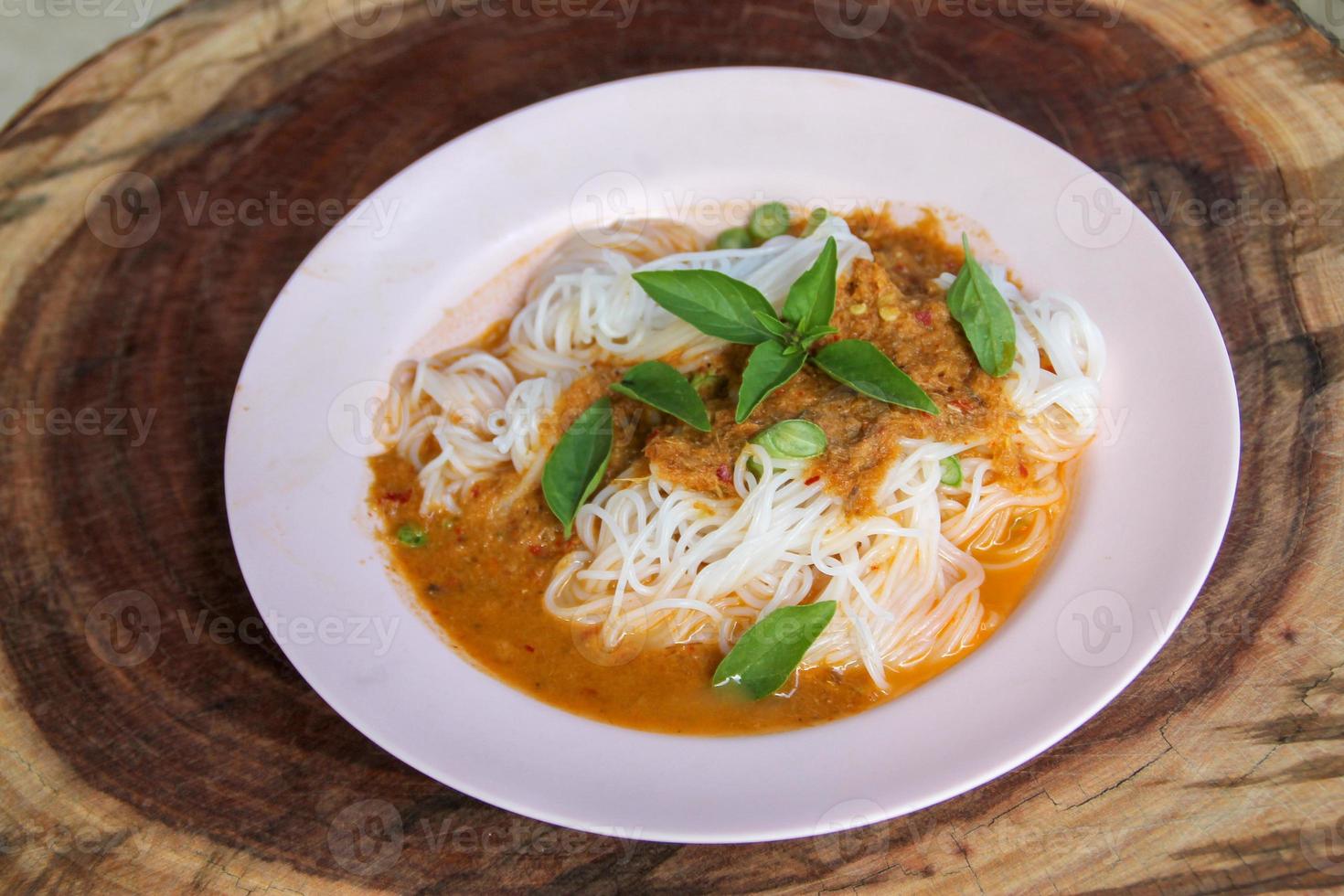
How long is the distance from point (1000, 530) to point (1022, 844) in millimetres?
1494

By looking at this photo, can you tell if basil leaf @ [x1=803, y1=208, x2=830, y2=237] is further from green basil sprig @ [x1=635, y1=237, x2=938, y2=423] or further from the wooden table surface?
the wooden table surface

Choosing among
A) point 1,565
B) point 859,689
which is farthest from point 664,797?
point 1,565

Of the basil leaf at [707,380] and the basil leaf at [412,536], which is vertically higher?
the basil leaf at [707,380]

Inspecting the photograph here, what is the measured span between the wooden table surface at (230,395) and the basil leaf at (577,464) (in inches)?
53.5

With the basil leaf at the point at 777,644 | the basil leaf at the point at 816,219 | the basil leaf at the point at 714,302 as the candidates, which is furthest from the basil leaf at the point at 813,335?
the basil leaf at the point at 777,644

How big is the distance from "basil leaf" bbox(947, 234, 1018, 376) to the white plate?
0.57 m

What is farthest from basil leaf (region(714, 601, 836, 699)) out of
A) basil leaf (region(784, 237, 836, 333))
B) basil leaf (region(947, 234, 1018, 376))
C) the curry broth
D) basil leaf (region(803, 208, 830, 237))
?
basil leaf (region(803, 208, 830, 237))

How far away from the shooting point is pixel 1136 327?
5.23 m

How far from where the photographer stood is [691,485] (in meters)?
5.20

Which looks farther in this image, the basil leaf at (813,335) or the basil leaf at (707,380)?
the basil leaf at (707,380)

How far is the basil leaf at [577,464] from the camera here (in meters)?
5.06

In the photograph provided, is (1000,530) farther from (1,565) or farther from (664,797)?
(1,565)

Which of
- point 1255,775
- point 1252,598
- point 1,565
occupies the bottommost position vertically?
point 1255,775

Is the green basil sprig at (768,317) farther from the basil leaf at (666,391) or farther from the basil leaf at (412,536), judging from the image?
the basil leaf at (412,536)
